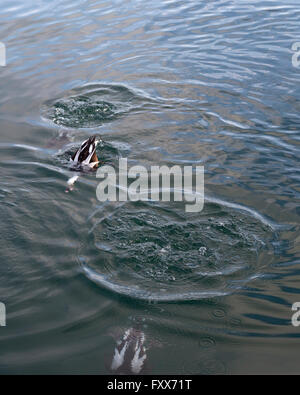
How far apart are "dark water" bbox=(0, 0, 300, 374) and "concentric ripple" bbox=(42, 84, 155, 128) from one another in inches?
1.9

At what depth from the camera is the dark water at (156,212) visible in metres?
5.23

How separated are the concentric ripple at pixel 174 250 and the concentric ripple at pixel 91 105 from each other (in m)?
3.38

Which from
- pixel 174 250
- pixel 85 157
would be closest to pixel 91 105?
pixel 85 157

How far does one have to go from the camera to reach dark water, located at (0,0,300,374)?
5234 mm

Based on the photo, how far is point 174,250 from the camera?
6.29 meters

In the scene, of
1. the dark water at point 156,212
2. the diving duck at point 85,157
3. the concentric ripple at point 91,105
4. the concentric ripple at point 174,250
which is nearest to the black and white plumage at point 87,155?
the diving duck at point 85,157

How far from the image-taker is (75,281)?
19.6 ft

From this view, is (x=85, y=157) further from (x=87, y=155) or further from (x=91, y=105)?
(x=91, y=105)

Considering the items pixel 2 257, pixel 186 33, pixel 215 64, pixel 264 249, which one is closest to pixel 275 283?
pixel 264 249

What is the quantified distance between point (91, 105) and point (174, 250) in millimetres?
5232

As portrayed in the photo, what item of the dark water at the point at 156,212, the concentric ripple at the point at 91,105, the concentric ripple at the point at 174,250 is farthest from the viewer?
the concentric ripple at the point at 91,105

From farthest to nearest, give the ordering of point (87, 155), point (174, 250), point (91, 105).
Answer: point (91, 105), point (87, 155), point (174, 250)

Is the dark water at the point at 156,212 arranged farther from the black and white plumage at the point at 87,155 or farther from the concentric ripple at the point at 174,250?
the black and white plumage at the point at 87,155

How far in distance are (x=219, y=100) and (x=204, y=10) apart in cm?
744
